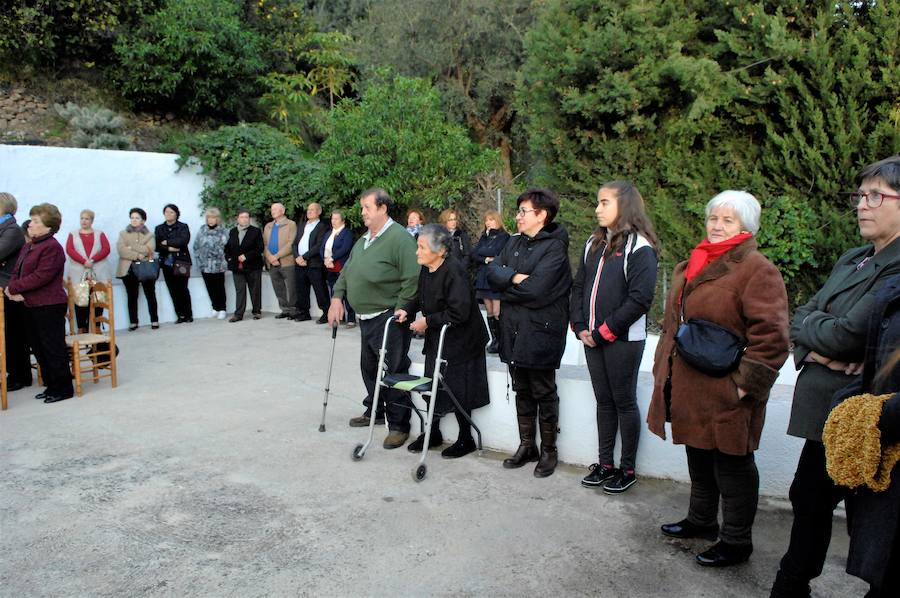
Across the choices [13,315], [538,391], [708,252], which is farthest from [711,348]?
[13,315]

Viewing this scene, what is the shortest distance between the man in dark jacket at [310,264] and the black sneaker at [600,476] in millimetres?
6804

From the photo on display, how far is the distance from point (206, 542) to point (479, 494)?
5.15ft

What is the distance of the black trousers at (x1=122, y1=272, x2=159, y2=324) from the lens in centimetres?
1046

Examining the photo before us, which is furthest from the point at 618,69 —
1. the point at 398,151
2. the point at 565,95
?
the point at 398,151

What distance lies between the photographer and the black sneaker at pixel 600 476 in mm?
4387

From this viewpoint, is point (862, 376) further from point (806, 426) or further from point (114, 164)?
point (114, 164)

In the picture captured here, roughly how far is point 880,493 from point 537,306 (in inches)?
93.8

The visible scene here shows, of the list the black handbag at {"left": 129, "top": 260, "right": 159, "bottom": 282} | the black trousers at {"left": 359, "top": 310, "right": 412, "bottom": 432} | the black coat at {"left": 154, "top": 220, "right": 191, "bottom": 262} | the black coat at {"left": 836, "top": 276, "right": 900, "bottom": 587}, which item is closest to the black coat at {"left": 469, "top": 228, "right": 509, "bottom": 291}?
the black trousers at {"left": 359, "top": 310, "right": 412, "bottom": 432}

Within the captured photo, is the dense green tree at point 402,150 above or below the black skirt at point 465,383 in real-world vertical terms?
above

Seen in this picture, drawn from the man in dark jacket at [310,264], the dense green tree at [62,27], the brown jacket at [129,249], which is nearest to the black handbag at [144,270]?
the brown jacket at [129,249]

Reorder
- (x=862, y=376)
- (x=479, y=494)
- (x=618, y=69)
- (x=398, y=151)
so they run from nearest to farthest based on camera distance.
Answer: (x=862, y=376) → (x=479, y=494) → (x=618, y=69) → (x=398, y=151)

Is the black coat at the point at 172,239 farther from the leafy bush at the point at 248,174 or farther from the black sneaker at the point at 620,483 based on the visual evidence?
the black sneaker at the point at 620,483

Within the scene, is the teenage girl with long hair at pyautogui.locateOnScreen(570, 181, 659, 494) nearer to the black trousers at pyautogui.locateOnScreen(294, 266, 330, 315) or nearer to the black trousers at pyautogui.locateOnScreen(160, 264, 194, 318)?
the black trousers at pyautogui.locateOnScreen(294, 266, 330, 315)

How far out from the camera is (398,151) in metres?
10.9
